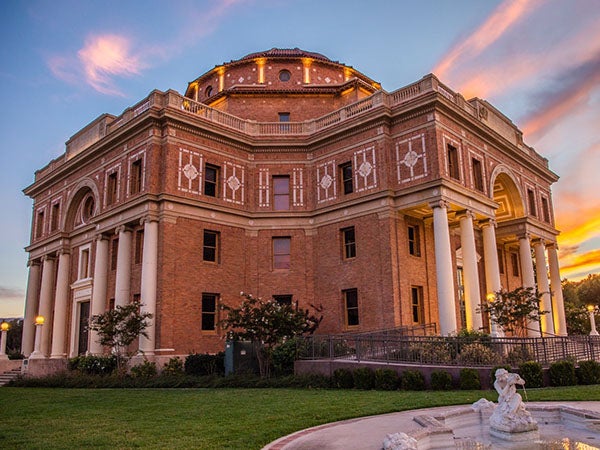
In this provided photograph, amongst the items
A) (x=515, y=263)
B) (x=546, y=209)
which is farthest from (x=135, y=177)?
(x=546, y=209)

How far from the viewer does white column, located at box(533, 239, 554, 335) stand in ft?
107

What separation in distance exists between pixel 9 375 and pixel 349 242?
20046mm

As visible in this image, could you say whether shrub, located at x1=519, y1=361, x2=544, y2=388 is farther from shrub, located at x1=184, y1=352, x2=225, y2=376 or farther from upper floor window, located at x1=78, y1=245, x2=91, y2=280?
upper floor window, located at x1=78, y1=245, x2=91, y2=280

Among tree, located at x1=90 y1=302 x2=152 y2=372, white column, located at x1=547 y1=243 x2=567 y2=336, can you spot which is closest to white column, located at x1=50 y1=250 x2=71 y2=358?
tree, located at x1=90 y1=302 x2=152 y2=372

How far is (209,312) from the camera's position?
2747 centimetres

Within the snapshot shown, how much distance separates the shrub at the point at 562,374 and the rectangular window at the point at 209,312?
16.5 m

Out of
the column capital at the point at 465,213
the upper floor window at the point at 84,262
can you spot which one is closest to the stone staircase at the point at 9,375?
the upper floor window at the point at 84,262

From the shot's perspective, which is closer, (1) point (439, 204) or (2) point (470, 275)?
(1) point (439, 204)

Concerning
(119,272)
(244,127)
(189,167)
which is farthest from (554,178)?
(119,272)

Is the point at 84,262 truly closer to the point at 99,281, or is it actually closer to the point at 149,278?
the point at 99,281

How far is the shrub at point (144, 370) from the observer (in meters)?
23.5

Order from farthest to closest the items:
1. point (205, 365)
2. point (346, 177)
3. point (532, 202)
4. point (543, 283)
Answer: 1. point (532, 202)
2. point (543, 283)
3. point (346, 177)
4. point (205, 365)

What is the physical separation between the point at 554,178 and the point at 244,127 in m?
22.4

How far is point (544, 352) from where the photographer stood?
17016 mm
